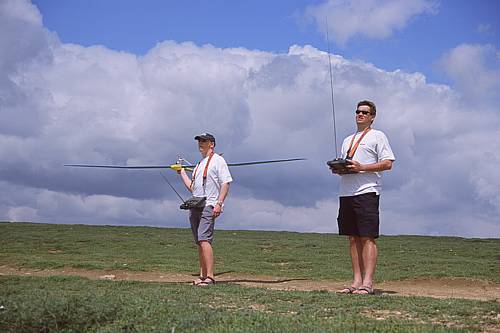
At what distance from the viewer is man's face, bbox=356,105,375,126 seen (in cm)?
825

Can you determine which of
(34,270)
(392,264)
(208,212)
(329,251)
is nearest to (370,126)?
(208,212)

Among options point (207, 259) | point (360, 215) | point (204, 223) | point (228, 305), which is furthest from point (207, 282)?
point (360, 215)

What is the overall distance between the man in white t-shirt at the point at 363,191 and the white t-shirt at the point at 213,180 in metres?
1.90

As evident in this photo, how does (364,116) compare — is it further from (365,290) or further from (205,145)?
(205,145)

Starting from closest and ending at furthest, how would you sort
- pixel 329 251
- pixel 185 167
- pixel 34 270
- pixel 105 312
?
1. pixel 105 312
2. pixel 185 167
3. pixel 34 270
4. pixel 329 251

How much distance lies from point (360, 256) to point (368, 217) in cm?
58

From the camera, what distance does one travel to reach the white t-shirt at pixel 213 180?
9484 mm

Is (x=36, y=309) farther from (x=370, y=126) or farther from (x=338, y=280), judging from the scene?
(x=338, y=280)

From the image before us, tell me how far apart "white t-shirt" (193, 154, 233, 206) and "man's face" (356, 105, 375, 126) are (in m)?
2.15

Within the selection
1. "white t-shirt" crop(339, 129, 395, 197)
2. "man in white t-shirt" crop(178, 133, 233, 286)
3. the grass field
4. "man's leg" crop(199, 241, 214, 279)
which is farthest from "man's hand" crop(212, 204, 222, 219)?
"white t-shirt" crop(339, 129, 395, 197)

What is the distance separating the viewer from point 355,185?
319 inches

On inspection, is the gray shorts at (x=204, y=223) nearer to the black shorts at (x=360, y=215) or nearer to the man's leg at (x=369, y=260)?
the black shorts at (x=360, y=215)

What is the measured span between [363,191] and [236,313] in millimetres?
2499

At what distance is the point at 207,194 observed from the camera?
31.1 feet
